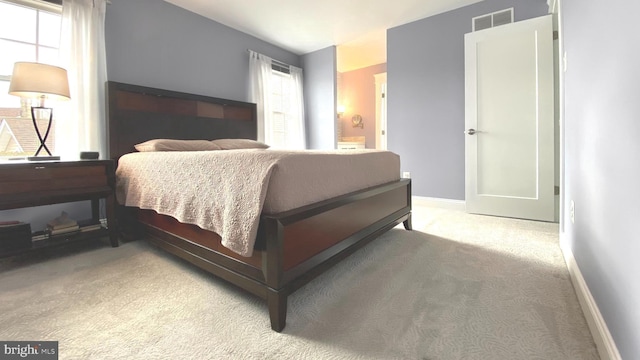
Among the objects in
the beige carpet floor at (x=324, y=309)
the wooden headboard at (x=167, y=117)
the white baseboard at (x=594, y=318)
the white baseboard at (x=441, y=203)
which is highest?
the wooden headboard at (x=167, y=117)

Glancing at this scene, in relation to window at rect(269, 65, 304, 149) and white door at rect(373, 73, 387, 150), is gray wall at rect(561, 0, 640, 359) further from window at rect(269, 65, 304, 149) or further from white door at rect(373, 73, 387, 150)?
white door at rect(373, 73, 387, 150)

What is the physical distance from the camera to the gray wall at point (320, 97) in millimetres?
4598

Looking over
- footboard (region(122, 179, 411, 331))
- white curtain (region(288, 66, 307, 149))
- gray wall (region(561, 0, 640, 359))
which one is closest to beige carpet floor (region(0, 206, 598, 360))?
footboard (region(122, 179, 411, 331))

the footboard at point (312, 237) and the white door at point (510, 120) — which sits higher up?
the white door at point (510, 120)

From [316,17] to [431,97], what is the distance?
1.81 metres

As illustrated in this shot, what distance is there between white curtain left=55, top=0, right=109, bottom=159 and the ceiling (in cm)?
94

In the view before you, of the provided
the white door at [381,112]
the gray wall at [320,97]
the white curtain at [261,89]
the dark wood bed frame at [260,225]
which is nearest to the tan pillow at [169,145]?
the dark wood bed frame at [260,225]

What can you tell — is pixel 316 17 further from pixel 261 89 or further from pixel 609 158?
pixel 609 158

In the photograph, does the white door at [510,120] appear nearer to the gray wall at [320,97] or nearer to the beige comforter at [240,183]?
the beige comforter at [240,183]

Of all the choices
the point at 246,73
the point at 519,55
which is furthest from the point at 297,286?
the point at 246,73

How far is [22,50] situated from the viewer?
7.77 ft

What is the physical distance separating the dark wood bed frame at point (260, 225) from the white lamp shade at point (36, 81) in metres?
0.53

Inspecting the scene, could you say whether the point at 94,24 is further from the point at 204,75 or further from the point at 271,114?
the point at 271,114

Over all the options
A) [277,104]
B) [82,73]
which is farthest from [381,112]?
[82,73]
